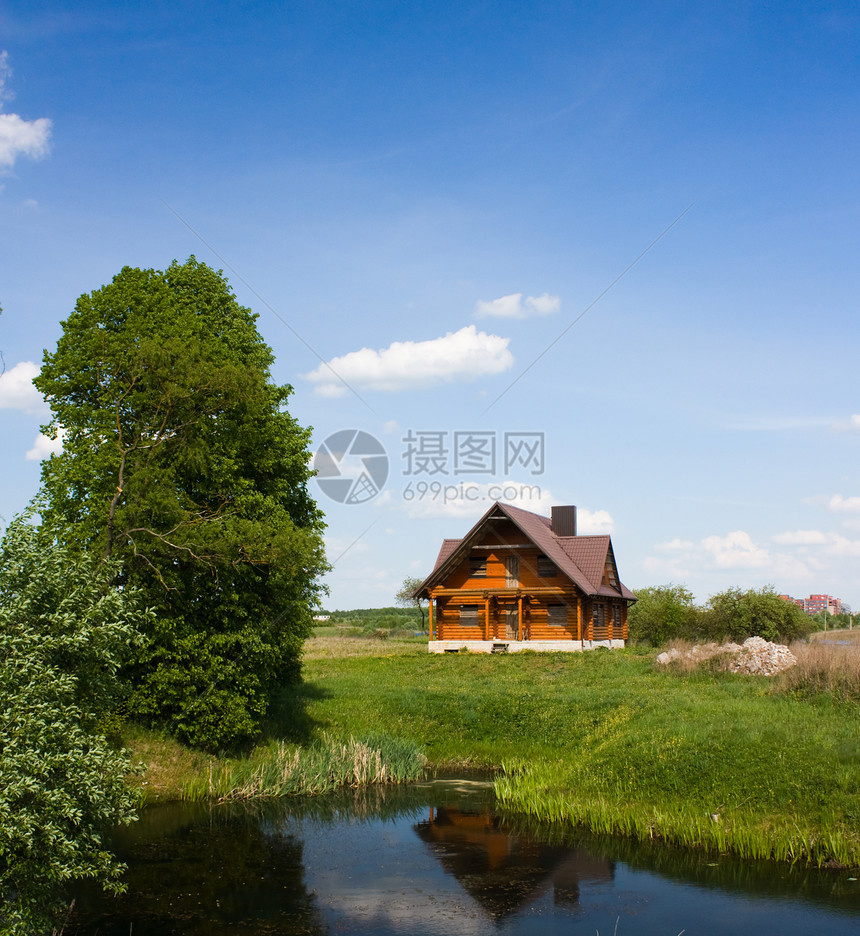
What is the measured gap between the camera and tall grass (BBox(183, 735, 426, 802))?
20047 mm

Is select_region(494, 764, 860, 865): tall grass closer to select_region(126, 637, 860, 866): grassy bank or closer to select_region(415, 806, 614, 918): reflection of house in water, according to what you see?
select_region(126, 637, 860, 866): grassy bank

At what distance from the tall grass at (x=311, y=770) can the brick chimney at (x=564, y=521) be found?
31.9 metres

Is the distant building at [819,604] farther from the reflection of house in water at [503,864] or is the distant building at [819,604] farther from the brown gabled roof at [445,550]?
the reflection of house in water at [503,864]

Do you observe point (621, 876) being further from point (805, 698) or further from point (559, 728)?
point (805, 698)

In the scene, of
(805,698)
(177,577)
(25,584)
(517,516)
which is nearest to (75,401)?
(177,577)

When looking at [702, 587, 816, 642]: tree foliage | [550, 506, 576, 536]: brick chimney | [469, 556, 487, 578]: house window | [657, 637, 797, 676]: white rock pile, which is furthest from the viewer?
[550, 506, 576, 536]: brick chimney

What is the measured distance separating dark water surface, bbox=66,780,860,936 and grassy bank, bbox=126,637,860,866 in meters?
0.79

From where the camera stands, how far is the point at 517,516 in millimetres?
47156

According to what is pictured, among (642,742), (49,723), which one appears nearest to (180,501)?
(49,723)

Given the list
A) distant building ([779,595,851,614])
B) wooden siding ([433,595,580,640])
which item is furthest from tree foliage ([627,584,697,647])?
distant building ([779,595,851,614])

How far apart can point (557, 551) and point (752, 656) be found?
18.6 metres

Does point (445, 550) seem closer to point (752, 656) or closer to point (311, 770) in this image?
point (752, 656)

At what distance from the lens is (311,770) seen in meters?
20.8

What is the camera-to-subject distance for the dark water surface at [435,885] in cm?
1244
